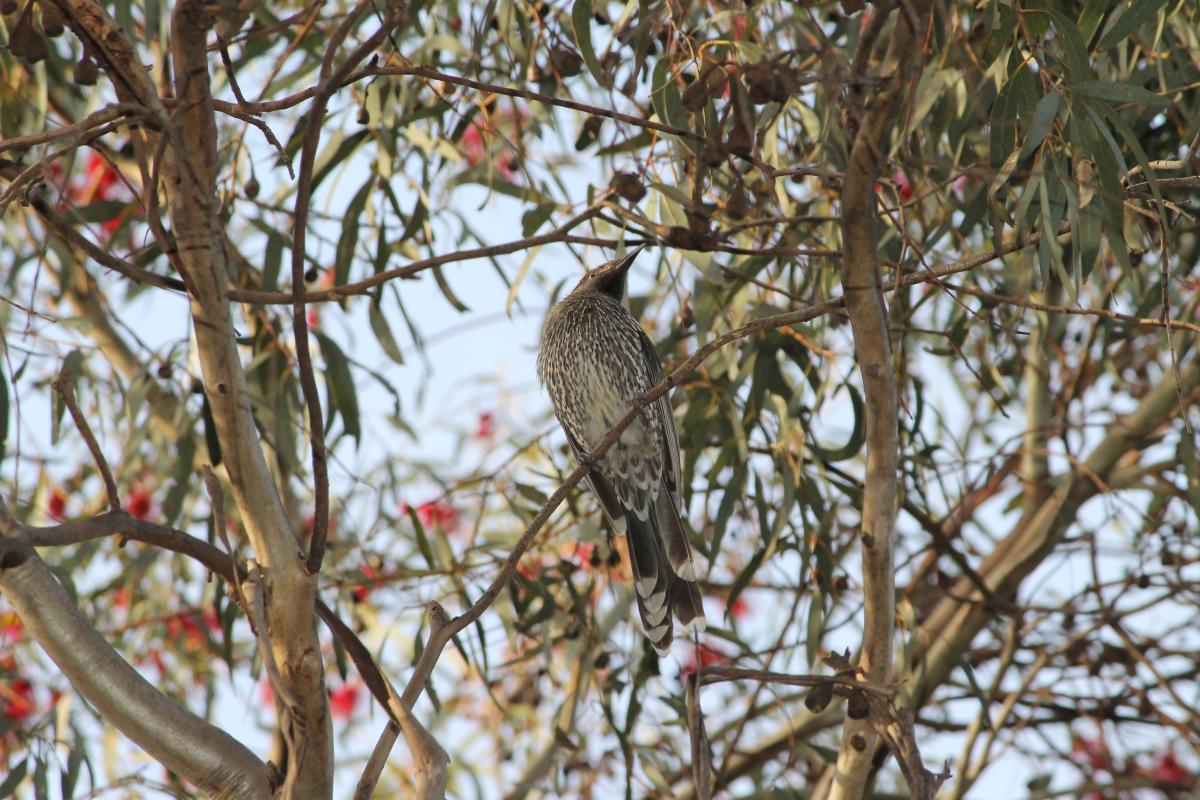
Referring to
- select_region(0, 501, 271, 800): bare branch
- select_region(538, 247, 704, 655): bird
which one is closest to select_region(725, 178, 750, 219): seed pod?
select_region(0, 501, 271, 800): bare branch

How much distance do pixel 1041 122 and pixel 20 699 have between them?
3092 mm

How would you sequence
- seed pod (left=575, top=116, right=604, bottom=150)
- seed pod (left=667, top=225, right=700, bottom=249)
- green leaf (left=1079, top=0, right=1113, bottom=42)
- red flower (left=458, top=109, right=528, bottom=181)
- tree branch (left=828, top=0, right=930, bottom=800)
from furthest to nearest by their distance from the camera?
red flower (left=458, top=109, right=528, bottom=181) → seed pod (left=575, top=116, right=604, bottom=150) → green leaf (left=1079, top=0, right=1113, bottom=42) → seed pod (left=667, top=225, right=700, bottom=249) → tree branch (left=828, top=0, right=930, bottom=800)

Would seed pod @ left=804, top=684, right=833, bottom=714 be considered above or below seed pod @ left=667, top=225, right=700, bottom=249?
below

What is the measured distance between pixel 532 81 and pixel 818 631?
135cm

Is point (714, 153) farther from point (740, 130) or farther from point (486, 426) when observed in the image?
point (486, 426)

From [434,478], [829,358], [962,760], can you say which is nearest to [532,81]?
[829,358]

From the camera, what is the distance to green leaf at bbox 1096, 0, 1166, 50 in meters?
2.04

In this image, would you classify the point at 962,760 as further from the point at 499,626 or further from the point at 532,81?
the point at 532,81

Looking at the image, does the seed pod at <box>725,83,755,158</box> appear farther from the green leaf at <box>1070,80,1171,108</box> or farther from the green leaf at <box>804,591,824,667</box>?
the green leaf at <box>804,591,824,667</box>

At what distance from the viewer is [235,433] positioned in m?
1.81

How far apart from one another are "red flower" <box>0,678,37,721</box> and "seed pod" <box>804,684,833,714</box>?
2.53 meters

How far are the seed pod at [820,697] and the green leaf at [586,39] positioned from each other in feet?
3.25

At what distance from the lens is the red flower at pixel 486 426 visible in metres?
4.66

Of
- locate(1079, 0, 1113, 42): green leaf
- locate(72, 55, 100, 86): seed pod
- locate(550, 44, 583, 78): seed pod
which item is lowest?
locate(72, 55, 100, 86): seed pod
